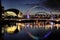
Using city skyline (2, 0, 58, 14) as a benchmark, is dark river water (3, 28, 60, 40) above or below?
below

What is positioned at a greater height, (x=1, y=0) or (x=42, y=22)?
(x=1, y=0)

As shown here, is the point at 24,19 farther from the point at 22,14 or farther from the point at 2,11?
the point at 2,11

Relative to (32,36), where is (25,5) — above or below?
above

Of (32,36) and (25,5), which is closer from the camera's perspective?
(32,36)

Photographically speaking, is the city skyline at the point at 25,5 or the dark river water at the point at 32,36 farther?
the city skyline at the point at 25,5

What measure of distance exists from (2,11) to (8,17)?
4.5 inches

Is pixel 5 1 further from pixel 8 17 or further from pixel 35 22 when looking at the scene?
pixel 35 22

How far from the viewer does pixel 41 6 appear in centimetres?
195

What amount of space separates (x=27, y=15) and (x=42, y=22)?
0.19 m

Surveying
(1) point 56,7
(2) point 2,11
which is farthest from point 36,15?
(2) point 2,11

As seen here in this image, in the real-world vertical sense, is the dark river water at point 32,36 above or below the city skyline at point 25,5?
below

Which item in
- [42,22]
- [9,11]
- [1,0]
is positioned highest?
[1,0]

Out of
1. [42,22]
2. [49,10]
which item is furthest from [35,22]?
[49,10]

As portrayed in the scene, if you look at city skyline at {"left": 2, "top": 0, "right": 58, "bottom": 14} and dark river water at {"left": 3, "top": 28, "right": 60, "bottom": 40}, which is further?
city skyline at {"left": 2, "top": 0, "right": 58, "bottom": 14}
